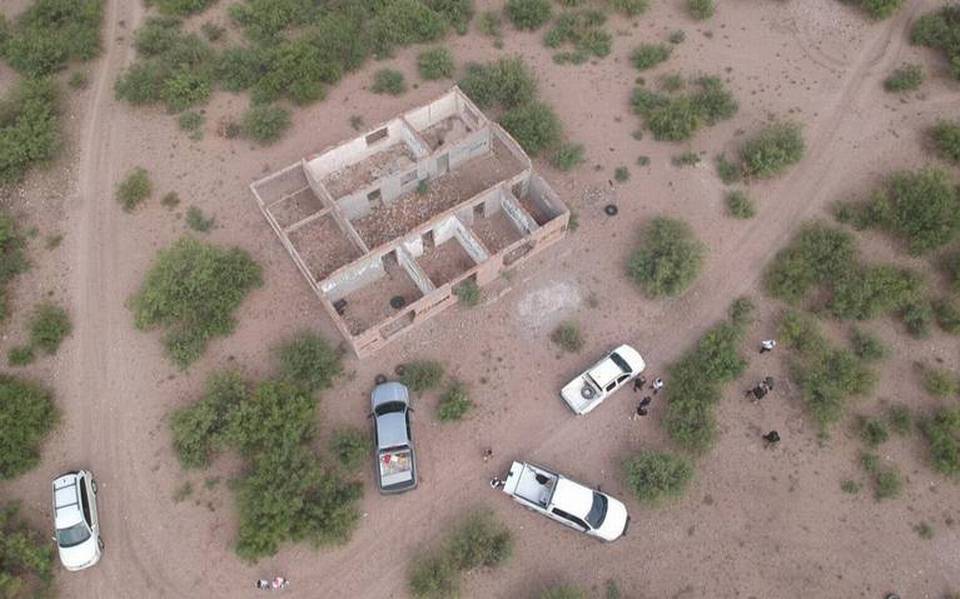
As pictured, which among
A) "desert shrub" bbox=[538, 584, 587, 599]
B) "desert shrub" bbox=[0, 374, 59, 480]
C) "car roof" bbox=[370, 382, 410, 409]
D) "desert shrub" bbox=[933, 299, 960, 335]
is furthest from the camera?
"desert shrub" bbox=[933, 299, 960, 335]

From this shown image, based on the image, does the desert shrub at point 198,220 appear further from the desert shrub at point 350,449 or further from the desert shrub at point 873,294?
the desert shrub at point 873,294

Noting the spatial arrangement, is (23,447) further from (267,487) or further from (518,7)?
(518,7)

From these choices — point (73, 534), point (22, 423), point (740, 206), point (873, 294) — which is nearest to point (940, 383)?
point (873, 294)

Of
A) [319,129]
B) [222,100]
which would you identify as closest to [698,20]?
[319,129]

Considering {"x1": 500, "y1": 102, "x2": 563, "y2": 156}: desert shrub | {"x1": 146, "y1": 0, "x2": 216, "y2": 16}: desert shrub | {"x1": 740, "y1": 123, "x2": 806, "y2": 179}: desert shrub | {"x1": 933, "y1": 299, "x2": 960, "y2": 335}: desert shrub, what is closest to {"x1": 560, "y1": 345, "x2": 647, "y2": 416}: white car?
{"x1": 500, "y1": 102, "x2": 563, "y2": 156}: desert shrub

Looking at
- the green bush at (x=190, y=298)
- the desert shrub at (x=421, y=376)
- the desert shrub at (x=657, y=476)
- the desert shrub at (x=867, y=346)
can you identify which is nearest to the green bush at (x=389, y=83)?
the green bush at (x=190, y=298)

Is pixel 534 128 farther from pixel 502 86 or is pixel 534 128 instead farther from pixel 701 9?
pixel 701 9

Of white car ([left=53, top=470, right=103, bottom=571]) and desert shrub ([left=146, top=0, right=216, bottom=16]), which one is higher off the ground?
desert shrub ([left=146, top=0, right=216, bottom=16])

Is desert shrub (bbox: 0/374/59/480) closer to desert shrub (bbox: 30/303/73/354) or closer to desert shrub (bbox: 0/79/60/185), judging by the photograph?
desert shrub (bbox: 30/303/73/354)
